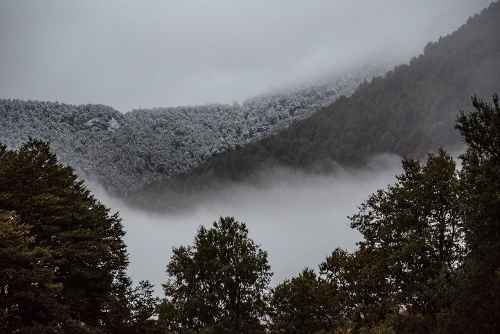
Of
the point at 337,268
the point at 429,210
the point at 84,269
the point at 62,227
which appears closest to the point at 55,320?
the point at 84,269

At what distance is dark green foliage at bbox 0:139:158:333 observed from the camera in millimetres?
26938

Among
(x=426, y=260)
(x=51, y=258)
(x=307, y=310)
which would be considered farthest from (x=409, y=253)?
(x=51, y=258)

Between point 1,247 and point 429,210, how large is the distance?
96.4 feet

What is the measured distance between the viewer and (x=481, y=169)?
82.7 ft

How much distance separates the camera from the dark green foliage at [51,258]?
26938 mm

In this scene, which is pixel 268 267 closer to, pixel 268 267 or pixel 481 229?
pixel 268 267

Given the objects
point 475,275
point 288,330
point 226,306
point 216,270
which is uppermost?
point 216,270

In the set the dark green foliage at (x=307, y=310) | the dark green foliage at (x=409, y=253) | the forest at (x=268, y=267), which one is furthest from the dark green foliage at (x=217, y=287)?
the dark green foliage at (x=409, y=253)

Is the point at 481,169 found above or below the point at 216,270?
below

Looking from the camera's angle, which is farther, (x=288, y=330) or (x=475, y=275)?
(x=288, y=330)

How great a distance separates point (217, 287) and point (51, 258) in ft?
55.8

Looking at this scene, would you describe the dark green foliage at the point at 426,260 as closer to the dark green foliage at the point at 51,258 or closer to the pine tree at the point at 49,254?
the dark green foliage at the point at 51,258

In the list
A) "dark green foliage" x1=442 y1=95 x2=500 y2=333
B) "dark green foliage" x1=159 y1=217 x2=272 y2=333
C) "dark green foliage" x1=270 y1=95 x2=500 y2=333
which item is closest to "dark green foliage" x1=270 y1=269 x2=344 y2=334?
"dark green foliage" x1=270 y1=95 x2=500 y2=333

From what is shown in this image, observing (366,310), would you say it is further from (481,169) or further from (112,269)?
(112,269)
